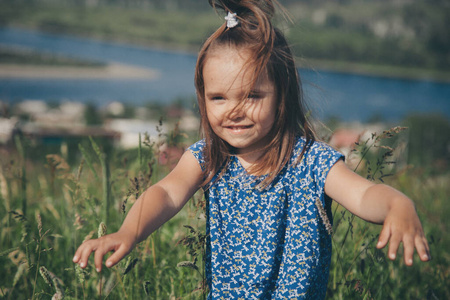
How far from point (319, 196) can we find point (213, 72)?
589 millimetres

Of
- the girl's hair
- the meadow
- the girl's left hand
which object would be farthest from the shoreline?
the girl's left hand

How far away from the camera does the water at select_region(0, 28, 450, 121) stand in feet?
279

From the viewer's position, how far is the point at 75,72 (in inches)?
3984

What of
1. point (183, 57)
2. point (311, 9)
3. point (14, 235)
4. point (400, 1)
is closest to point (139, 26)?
point (183, 57)

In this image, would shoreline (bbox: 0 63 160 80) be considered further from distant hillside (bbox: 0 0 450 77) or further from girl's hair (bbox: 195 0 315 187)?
girl's hair (bbox: 195 0 315 187)

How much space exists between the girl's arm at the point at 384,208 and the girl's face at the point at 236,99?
0.32 meters

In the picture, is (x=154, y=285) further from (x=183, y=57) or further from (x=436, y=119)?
(x=183, y=57)

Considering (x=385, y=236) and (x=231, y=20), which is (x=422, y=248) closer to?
(x=385, y=236)

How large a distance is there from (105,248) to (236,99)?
696 millimetres

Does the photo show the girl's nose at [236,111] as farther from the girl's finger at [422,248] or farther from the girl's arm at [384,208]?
the girl's finger at [422,248]

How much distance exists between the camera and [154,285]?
207 centimetres

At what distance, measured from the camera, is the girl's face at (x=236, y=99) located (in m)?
1.60

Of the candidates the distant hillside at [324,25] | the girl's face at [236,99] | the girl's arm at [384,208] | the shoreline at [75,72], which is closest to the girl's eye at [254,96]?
the girl's face at [236,99]

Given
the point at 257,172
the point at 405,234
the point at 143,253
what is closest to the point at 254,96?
the point at 257,172
